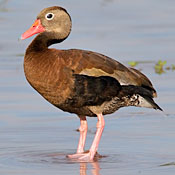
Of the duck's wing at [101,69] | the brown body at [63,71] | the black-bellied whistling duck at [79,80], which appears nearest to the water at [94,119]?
the black-bellied whistling duck at [79,80]

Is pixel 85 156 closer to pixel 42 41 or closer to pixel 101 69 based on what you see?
pixel 101 69

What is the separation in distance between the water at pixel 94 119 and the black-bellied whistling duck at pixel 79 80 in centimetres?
35

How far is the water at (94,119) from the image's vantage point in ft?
32.2

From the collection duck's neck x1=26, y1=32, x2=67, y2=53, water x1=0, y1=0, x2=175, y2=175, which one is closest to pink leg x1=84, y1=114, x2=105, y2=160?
water x1=0, y1=0, x2=175, y2=175

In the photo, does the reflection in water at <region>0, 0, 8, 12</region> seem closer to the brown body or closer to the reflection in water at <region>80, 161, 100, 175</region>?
the brown body

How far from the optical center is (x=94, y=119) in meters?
11.9

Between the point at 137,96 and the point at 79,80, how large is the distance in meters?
0.77

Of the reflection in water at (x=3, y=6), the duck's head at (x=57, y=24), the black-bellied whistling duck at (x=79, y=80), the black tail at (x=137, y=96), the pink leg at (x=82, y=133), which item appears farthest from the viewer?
the reflection in water at (x=3, y=6)

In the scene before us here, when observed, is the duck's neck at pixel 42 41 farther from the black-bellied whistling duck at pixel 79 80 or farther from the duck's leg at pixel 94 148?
the duck's leg at pixel 94 148

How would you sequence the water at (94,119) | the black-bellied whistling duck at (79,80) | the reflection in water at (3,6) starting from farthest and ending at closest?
the reflection in water at (3,6)
the black-bellied whistling duck at (79,80)
the water at (94,119)

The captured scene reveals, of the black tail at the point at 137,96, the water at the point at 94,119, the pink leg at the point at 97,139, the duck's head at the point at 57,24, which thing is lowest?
the water at the point at 94,119

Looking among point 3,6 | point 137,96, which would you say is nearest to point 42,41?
point 137,96

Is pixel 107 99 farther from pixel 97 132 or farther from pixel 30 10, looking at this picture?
pixel 30 10

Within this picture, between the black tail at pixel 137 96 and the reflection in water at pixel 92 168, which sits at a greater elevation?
the black tail at pixel 137 96
